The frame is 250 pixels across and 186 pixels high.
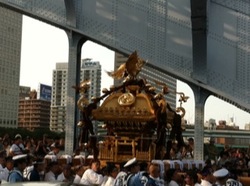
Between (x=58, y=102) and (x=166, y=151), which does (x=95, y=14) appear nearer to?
(x=166, y=151)

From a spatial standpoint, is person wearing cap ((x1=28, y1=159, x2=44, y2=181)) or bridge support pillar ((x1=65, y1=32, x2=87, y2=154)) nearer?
person wearing cap ((x1=28, y1=159, x2=44, y2=181))

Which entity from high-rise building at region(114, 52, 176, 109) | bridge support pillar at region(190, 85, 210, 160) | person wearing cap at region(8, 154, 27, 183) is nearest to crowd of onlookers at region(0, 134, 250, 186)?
person wearing cap at region(8, 154, 27, 183)

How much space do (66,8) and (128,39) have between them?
2651 millimetres

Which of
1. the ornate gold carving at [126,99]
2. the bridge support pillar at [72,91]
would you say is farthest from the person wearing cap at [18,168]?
the bridge support pillar at [72,91]

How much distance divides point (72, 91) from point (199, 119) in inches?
188

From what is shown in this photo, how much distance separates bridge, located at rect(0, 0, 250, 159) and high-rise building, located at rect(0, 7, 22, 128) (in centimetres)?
6689

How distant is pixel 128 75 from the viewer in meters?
14.6

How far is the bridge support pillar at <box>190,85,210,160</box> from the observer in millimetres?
17719

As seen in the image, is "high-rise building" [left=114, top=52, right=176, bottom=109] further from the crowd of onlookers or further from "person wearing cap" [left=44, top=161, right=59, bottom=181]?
"person wearing cap" [left=44, top=161, right=59, bottom=181]

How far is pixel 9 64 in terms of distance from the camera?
8894 centimetres

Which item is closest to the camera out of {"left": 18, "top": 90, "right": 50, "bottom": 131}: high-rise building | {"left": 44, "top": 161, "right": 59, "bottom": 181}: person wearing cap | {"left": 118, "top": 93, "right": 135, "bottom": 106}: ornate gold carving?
{"left": 44, "top": 161, "right": 59, "bottom": 181}: person wearing cap

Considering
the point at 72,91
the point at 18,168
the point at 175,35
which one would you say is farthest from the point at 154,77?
the point at 18,168

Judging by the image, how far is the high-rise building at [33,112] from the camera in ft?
325

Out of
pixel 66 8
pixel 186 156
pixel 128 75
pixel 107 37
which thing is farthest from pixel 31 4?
pixel 186 156
